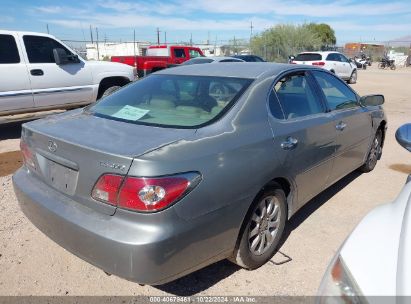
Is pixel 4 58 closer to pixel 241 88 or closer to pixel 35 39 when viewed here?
pixel 35 39

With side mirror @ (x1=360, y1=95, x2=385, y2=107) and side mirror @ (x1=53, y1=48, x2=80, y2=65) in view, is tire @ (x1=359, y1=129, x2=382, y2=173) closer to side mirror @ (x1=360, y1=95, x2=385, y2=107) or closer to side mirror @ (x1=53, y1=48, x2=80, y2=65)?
side mirror @ (x1=360, y1=95, x2=385, y2=107)

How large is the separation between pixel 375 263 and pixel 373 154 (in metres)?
4.12

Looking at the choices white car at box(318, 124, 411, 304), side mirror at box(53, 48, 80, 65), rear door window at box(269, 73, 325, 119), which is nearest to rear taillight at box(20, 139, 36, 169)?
rear door window at box(269, 73, 325, 119)

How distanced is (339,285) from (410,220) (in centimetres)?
41

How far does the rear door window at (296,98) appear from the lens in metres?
3.15

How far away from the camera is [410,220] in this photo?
1.57 m

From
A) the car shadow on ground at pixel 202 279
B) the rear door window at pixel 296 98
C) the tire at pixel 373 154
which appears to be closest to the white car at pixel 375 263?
the car shadow on ground at pixel 202 279

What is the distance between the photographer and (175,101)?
3.10 metres

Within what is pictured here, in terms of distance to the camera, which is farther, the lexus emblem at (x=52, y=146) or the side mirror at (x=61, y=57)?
the side mirror at (x=61, y=57)

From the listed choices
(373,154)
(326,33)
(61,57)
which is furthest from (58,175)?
(326,33)

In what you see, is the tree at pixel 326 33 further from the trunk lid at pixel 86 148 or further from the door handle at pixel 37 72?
the trunk lid at pixel 86 148

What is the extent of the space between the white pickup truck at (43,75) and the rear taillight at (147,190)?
5.49 m

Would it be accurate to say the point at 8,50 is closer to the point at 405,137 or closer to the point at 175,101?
the point at 175,101

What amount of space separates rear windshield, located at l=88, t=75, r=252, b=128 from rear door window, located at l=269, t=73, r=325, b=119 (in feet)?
1.10
